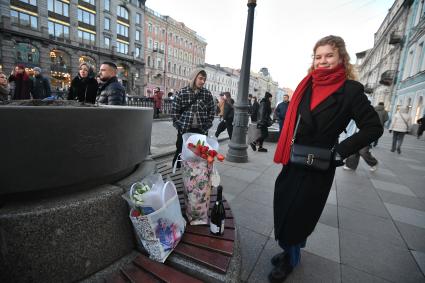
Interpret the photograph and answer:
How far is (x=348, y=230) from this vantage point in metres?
2.76

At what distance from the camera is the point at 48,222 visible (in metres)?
1.33

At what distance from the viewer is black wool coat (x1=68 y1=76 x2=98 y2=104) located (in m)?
4.05

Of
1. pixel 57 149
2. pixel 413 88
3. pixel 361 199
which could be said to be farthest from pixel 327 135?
pixel 413 88

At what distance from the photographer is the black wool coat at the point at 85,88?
4.05 metres

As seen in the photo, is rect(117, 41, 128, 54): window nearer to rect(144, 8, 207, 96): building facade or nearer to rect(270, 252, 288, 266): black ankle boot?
rect(144, 8, 207, 96): building facade

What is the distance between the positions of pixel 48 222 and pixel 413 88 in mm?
22991

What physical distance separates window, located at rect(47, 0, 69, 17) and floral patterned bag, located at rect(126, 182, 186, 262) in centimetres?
3646

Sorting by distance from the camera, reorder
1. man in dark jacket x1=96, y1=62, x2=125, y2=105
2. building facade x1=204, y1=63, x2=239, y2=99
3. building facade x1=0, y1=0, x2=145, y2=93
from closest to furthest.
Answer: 1. man in dark jacket x1=96, y1=62, x2=125, y2=105
2. building facade x1=0, y1=0, x2=145, y2=93
3. building facade x1=204, y1=63, x2=239, y2=99

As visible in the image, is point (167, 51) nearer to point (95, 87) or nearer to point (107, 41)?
point (107, 41)

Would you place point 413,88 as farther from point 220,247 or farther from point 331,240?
point 220,247

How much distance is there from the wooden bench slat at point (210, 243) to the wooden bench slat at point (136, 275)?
1.26 feet

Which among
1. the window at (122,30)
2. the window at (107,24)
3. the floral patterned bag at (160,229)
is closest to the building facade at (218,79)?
the window at (122,30)

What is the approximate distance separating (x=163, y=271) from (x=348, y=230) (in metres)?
2.32

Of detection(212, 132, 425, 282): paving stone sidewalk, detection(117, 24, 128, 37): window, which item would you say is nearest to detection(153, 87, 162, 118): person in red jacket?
detection(212, 132, 425, 282): paving stone sidewalk
